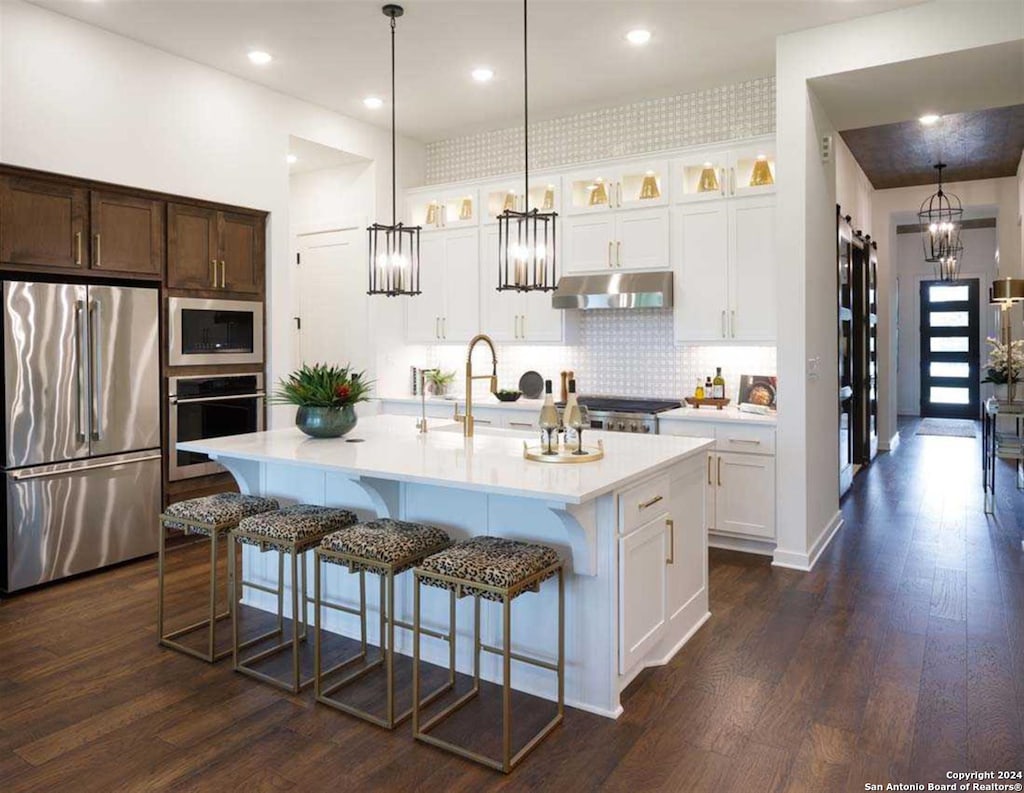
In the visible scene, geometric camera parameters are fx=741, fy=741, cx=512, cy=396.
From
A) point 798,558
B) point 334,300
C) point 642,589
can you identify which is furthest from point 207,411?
point 798,558

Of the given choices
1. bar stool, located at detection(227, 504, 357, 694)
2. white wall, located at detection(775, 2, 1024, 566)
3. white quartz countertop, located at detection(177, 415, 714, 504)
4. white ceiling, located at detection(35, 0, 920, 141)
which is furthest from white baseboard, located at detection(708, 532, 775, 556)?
white ceiling, located at detection(35, 0, 920, 141)

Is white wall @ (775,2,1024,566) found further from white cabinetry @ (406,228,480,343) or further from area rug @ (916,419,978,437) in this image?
area rug @ (916,419,978,437)

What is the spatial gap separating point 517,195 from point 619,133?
94 centimetres

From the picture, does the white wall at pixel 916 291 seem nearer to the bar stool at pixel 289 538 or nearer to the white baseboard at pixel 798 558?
the white baseboard at pixel 798 558

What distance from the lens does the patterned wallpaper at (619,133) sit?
211 inches

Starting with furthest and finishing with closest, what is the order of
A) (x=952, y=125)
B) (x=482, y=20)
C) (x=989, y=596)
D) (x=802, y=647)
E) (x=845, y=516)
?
(x=952, y=125) → (x=845, y=516) → (x=482, y=20) → (x=989, y=596) → (x=802, y=647)

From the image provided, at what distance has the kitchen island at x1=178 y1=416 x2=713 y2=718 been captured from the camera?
2.69m

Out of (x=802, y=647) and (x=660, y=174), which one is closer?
(x=802, y=647)

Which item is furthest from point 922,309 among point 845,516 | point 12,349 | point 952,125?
point 12,349

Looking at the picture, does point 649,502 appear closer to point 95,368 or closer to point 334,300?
point 95,368

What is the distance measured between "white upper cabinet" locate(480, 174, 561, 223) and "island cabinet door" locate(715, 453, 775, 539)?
7.86ft

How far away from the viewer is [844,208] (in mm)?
6590

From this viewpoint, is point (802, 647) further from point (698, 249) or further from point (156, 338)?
point (156, 338)

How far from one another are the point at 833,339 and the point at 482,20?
3.15 meters
